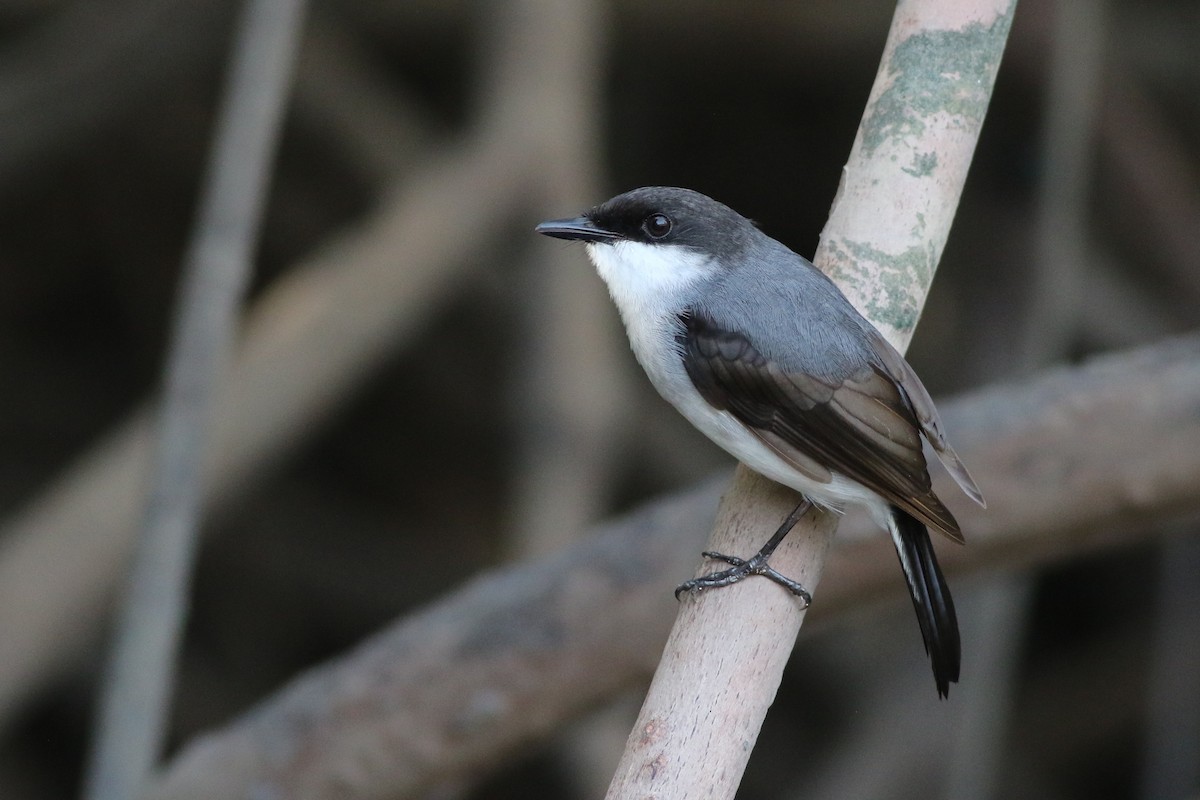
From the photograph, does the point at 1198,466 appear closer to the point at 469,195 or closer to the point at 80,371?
the point at 469,195

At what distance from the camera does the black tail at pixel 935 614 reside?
2150mm

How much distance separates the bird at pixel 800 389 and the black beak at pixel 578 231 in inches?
4.4

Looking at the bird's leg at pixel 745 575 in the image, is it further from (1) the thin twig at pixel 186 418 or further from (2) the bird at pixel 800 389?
(1) the thin twig at pixel 186 418

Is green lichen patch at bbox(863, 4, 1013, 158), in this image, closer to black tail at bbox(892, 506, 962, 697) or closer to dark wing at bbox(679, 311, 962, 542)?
dark wing at bbox(679, 311, 962, 542)

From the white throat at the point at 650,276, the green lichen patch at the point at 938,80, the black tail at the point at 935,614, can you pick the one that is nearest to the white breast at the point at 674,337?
the white throat at the point at 650,276

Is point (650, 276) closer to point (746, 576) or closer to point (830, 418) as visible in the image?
point (830, 418)

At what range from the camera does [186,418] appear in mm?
2865

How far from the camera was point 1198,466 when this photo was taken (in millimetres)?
2631

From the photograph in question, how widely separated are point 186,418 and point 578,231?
94 centimetres

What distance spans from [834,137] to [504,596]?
3441 mm

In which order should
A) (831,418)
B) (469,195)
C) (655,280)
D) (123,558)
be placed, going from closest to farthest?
(831,418)
(655,280)
(123,558)
(469,195)

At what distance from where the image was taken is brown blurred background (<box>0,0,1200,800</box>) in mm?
4422

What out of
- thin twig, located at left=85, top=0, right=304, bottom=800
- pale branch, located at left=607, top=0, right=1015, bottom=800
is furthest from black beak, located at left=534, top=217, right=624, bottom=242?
thin twig, located at left=85, top=0, right=304, bottom=800

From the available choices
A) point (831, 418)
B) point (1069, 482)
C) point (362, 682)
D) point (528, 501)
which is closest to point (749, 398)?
point (831, 418)
